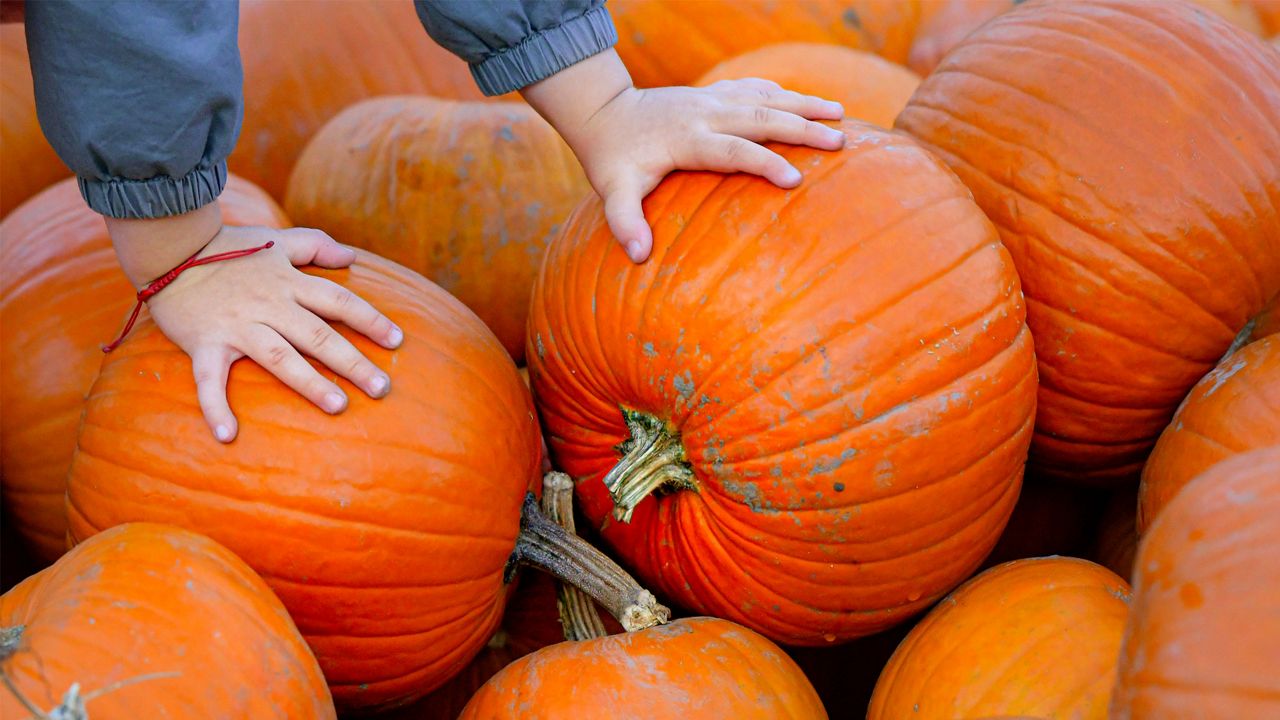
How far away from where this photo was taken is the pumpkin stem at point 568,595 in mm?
1673

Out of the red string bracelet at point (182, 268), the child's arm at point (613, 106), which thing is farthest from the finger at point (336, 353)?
the child's arm at point (613, 106)

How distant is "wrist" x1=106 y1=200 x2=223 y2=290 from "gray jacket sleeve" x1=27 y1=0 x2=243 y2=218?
4 cm

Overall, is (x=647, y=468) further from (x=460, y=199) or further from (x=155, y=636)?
(x=460, y=199)

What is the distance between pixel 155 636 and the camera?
46.8 inches

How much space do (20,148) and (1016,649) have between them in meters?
2.69

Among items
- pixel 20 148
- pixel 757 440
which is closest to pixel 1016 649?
pixel 757 440

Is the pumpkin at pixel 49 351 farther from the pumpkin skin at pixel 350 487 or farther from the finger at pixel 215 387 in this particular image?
the finger at pixel 215 387

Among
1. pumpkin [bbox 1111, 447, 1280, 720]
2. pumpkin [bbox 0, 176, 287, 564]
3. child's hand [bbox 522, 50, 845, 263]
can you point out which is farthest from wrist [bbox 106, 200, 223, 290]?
pumpkin [bbox 1111, 447, 1280, 720]

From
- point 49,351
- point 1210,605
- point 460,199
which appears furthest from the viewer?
point 460,199

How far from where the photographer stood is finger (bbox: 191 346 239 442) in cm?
142

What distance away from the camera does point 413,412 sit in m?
1.50

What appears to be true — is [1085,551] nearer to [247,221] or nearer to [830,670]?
[830,670]

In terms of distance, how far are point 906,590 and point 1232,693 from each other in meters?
0.66

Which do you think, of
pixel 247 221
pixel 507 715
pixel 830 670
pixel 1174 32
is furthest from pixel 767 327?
pixel 247 221
